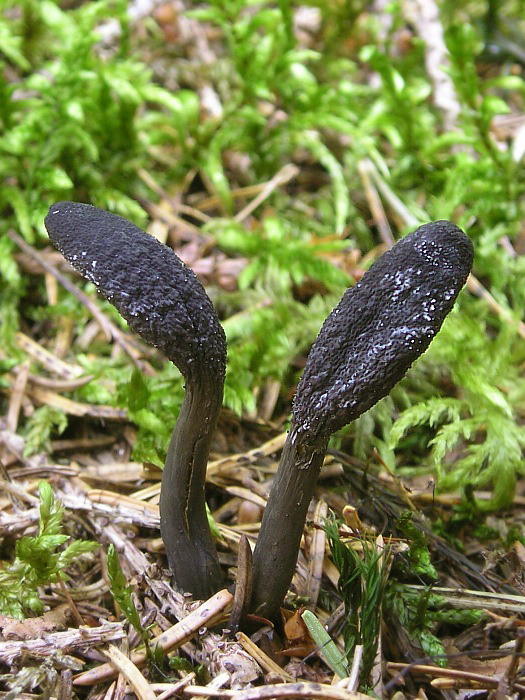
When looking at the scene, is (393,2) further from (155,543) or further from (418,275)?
(155,543)

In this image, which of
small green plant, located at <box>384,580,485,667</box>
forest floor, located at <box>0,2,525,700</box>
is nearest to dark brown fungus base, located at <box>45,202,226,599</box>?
forest floor, located at <box>0,2,525,700</box>

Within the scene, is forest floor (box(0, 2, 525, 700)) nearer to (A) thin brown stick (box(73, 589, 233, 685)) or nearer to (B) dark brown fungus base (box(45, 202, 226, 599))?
(A) thin brown stick (box(73, 589, 233, 685))

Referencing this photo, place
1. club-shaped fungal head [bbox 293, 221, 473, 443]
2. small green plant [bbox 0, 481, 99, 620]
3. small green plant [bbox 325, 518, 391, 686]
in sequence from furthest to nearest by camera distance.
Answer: small green plant [bbox 0, 481, 99, 620]
small green plant [bbox 325, 518, 391, 686]
club-shaped fungal head [bbox 293, 221, 473, 443]

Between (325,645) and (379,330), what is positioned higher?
(379,330)

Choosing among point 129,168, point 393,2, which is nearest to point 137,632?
point 129,168

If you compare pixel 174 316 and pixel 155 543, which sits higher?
pixel 174 316

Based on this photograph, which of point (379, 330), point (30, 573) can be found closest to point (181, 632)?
point (30, 573)

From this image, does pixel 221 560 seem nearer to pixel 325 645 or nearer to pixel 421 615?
pixel 325 645

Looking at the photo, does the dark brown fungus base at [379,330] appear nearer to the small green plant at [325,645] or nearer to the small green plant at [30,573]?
the small green plant at [325,645]
